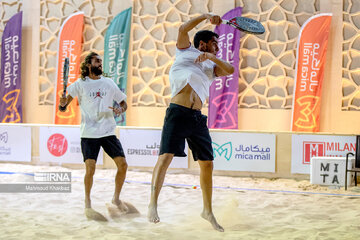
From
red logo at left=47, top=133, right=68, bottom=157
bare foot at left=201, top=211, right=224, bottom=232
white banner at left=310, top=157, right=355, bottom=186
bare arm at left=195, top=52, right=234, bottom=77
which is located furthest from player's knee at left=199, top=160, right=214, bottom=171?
red logo at left=47, top=133, right=68, bottom=157

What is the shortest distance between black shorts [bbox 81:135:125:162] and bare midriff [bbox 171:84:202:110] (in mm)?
900

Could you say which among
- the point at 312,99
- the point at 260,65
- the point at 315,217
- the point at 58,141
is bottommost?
the point at 315,217

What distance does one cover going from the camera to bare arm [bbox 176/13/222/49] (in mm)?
3100

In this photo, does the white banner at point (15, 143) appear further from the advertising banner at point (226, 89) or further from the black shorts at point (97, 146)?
the black shorts at point (97, 146)

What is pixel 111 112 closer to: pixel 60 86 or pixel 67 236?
pixel 67 236

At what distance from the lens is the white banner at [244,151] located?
21.4 ft

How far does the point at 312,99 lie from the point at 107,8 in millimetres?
4223

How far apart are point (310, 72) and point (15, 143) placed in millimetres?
5127

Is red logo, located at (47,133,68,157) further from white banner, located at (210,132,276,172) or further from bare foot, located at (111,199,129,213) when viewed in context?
bare foot, located at (111,199,129,213)

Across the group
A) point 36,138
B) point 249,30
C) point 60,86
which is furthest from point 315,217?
point 60,86

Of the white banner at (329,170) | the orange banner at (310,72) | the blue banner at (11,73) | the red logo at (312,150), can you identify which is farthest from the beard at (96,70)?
the blue banner at (11,73)

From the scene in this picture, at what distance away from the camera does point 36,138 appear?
7.43m

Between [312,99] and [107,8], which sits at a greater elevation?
[107,8]

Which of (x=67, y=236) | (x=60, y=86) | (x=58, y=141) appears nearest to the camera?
(x=67, y=236)
